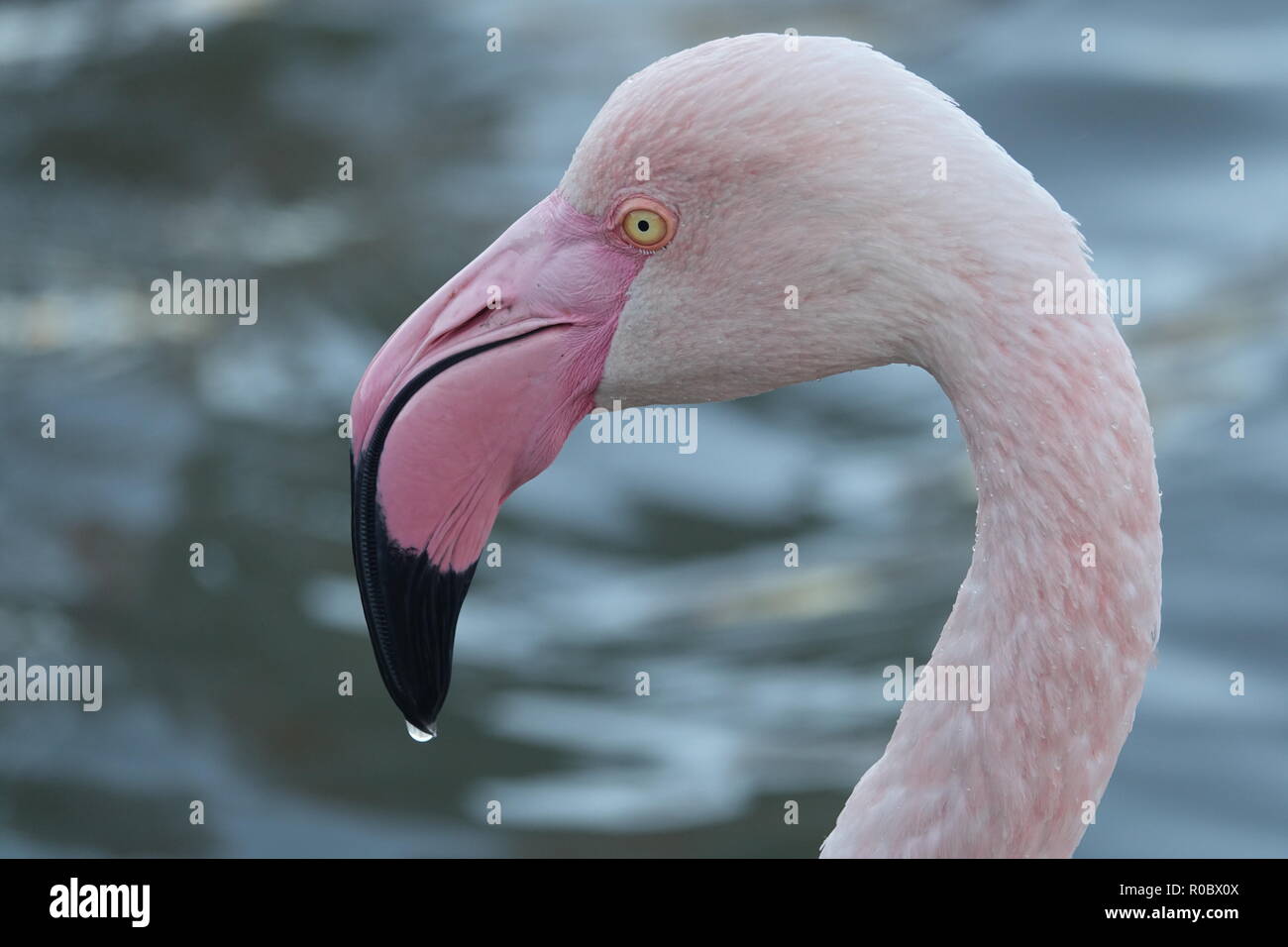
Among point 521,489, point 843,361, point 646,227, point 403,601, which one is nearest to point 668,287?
point 646,227

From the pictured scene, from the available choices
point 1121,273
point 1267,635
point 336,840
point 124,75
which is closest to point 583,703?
point 336,840

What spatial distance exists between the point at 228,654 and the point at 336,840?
3.51 ft

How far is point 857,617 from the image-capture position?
645 centimetres

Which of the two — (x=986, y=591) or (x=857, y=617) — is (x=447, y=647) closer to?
(x=986, y=591)

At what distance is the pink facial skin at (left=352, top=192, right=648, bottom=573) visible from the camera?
223 cm

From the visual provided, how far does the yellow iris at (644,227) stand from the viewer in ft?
7.12

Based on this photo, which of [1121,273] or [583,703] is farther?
[1121,273]

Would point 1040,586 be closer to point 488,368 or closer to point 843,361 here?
point 843,361

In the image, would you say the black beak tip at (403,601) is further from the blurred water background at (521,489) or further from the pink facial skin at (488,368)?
the blurred water background at (521,489)

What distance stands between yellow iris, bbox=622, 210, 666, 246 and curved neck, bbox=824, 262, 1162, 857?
43cm

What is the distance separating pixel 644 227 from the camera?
219 cm

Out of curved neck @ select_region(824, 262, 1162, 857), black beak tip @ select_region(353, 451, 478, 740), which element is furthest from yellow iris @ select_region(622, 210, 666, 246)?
black beak tip @ select_region(353, 451, 478, 740)

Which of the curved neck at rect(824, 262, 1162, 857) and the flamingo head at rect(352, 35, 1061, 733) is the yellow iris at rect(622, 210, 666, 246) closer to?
the flamingo head at rect(352, 35, 1061, 733)

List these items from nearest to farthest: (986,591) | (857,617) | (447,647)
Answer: (986,591)
(447,647)
(857,617)
